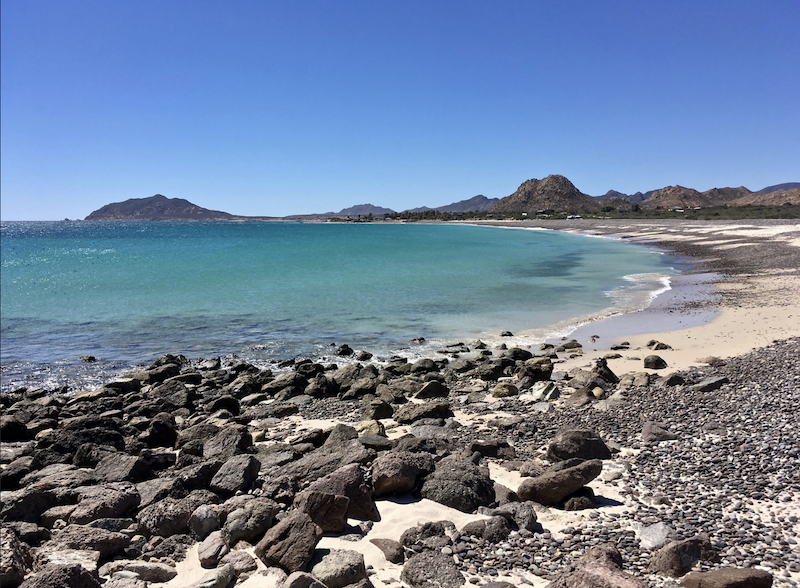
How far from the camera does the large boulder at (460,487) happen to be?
21.2ft

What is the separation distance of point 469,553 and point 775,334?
1390 centimetres

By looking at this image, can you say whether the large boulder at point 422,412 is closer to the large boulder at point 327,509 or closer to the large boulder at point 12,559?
the large boulder at point 327,509

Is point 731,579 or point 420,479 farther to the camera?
point 420,479

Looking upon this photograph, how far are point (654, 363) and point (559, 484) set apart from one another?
7.91 meters

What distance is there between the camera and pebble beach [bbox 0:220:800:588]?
5.17m

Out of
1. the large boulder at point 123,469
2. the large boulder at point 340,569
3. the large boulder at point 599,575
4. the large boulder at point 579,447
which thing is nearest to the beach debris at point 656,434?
the large boulder at point 579,447

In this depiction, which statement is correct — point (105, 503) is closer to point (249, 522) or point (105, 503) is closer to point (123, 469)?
point (123, 469)

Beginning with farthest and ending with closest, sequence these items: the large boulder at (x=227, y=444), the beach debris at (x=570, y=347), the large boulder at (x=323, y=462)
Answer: the beach debris at (x=570, y=347) < the large boulder at (x=227, y=444) < the large boulder at (x=323, y=462)

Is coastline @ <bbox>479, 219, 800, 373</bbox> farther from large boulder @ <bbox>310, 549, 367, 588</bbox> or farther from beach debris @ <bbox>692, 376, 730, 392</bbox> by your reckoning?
large boulder @ <bbox>310, 549, 367, 588</bbox>

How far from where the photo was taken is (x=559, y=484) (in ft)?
21.1

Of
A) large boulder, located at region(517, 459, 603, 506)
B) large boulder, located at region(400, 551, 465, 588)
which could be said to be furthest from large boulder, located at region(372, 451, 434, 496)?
large boulder, located at region(400, 551, 465, 588)

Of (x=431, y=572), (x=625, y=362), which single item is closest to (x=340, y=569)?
(x=431, y=572)

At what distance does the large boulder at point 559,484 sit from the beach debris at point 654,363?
24.3ft

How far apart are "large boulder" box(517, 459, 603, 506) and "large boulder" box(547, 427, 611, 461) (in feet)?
2.73
